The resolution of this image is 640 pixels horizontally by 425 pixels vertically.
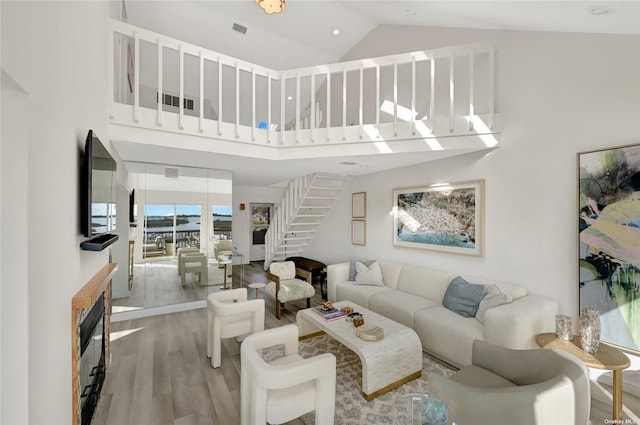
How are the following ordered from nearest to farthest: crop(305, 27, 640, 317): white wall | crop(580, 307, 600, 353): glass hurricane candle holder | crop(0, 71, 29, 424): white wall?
crop(0, 71, 29, 424): white wall, crop(580, 307, 600, 353): glass hurricane candle holder, crop(305, 27, 640, 317): white wall

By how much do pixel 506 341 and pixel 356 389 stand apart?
1.42 metres

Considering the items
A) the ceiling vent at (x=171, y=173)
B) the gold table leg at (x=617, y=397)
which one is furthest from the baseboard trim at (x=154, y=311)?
the gold table leg at (x=617, y=397)

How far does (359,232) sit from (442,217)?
1.85 m

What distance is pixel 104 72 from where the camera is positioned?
258 centimetres

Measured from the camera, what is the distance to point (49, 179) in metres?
1.31

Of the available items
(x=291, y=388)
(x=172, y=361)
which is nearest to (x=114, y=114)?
(x=172, y=361)

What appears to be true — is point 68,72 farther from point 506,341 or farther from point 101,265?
point 506,341

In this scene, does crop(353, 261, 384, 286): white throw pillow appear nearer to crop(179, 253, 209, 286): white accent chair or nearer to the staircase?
the staircase

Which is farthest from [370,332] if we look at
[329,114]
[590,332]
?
[329,114]

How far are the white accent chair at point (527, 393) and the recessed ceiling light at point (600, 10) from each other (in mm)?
2374

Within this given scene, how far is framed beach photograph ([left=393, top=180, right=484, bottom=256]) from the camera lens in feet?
11.6

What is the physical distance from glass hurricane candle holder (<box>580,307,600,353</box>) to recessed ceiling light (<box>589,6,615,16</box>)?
2188 mm

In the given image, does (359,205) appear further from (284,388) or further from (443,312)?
(284,388)

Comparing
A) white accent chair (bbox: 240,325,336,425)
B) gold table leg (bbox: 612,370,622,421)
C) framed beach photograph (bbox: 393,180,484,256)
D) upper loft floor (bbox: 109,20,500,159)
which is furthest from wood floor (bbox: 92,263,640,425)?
upper loft floor (bbox: 109,20,500,159)
